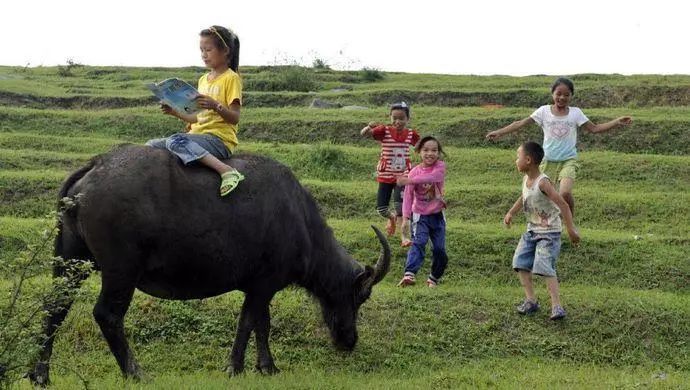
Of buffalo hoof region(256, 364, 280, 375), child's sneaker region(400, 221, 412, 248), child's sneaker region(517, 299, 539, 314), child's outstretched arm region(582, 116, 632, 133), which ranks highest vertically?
child's outstretched arm region(582, 116, 632, 133)

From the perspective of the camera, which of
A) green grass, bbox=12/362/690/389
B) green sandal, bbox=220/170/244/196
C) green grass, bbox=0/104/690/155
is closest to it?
green grass, bbox=12/362/690/389

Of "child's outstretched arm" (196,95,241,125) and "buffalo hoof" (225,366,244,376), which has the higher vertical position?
"child's outstretched arm" (196,95,241,125)

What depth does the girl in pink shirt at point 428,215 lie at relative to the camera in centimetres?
897

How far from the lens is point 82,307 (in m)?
7.34

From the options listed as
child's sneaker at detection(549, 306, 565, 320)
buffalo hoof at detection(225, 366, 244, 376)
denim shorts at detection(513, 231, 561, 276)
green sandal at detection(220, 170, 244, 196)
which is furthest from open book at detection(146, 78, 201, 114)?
child's sneaker at detection(549, 306, 565, 320)

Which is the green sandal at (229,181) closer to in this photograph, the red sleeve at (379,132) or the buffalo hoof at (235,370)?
the buffalo hoof at (235,370)

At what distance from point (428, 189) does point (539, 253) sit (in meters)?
1.51

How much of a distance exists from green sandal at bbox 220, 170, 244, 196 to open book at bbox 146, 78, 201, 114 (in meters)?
0.60

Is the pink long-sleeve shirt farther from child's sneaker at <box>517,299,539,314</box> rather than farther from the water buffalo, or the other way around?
the water buffalo

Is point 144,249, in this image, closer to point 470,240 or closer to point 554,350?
point 554,350

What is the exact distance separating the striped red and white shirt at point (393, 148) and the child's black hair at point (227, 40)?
12.4 ft

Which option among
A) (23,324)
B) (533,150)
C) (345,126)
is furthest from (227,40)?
(345,126)

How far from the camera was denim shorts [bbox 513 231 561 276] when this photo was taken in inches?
314

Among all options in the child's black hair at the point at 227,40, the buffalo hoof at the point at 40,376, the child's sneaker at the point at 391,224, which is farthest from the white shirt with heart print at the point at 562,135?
the buffalo hoof at the point at 40,376
